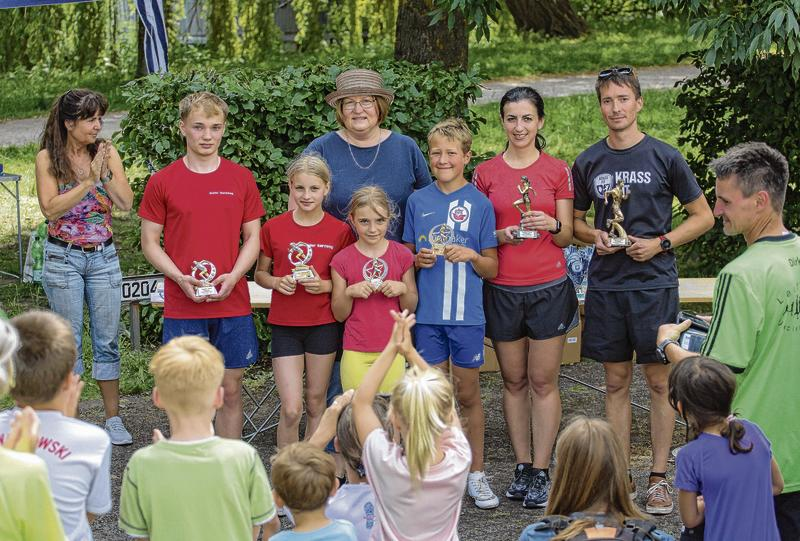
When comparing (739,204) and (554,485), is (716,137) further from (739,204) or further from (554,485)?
(554,485)

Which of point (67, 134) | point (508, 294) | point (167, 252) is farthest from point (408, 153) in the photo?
point (67, 134)

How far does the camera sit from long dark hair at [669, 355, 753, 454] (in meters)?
3.85

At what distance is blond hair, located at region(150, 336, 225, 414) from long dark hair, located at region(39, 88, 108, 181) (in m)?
2.84

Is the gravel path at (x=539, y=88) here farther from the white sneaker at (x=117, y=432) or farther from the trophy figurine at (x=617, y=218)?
the trophy figurine at (x=617, y=218)

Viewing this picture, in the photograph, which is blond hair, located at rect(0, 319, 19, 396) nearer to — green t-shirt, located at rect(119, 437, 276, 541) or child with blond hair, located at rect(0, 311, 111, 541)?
child with blond hair, located at rect(0, 311, 111, 541)

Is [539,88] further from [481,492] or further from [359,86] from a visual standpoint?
[481,492]

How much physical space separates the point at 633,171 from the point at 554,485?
2.36 meters

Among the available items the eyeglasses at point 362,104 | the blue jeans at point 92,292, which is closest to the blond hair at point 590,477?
the eyeglasses at point 362,104

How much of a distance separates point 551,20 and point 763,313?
Result: 2044 cm

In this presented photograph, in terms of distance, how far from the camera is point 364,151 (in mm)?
5906

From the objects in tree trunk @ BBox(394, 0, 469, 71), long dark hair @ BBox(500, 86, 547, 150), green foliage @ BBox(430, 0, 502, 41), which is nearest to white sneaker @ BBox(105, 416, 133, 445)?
long dark hair @ BBox(500, 86, 547, 150)

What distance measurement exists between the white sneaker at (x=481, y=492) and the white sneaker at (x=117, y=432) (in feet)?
6.81

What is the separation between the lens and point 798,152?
9.30m

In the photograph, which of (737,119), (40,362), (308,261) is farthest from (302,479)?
(737,119)
